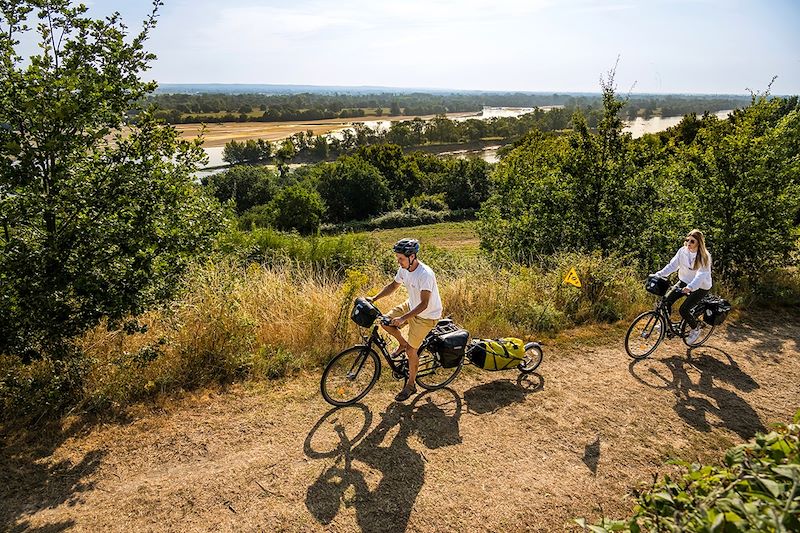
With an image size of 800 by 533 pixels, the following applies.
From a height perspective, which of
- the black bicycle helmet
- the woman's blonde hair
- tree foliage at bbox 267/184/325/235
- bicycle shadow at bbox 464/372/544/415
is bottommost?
tree foliage at bbox 267/184/325/235

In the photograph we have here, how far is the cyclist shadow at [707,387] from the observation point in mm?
5609

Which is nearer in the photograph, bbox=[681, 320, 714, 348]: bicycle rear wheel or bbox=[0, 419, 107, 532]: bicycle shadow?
bbox=[0, 419, 107, 532]: bicycle shadow

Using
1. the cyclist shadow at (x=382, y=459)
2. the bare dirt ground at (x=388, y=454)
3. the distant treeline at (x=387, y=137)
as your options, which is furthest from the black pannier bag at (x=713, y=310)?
the distant treeline at (x=387, y=137)

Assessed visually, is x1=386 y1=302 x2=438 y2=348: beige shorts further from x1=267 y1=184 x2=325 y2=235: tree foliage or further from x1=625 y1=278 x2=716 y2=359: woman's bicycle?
x1=267 y1=184 x2=325 y2=235: tree foliage

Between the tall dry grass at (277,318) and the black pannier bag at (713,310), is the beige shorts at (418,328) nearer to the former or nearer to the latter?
the tall dry grass at (277,318)

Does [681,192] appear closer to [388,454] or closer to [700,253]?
[700,253]

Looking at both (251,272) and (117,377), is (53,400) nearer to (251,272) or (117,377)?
(117,377)

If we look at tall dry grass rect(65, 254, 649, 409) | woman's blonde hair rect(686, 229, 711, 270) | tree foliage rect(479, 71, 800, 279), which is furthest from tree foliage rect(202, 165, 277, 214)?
woman's blonde hair rect(686, 229, 711, 270)

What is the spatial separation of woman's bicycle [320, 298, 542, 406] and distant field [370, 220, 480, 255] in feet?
128

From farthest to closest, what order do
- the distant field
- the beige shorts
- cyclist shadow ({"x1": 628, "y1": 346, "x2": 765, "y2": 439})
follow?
the distant field
cyclist shadow ({"x1": 628, "y1": 346, "x2": 765, "y2": 439})
the beige shorts

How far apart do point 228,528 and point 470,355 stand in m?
3.56

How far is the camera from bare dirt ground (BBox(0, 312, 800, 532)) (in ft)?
13.2

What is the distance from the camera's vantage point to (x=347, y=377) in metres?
5.62

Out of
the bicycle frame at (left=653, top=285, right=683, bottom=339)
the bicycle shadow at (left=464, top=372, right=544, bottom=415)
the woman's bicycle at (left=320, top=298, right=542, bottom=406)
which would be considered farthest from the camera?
the bicycle frame at (left=653, top=285, right=683, bottom=339)
